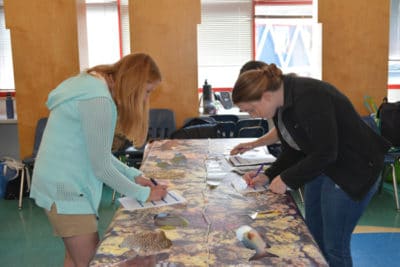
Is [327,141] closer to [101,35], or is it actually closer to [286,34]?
[286,34]

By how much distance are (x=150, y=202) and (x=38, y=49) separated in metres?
3.48

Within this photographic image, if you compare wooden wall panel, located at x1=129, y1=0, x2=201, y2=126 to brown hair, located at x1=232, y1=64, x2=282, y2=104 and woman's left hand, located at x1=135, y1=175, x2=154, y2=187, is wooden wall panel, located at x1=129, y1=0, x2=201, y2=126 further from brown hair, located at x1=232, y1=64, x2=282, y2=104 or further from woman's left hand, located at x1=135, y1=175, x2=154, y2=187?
brown hair, located at x1=232, y1=64, x2=282, y2=104

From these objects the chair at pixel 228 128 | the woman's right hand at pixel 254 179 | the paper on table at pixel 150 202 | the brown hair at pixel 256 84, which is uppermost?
the brown hair at pixel 256 84

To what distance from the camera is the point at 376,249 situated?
3.09m

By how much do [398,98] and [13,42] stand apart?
13.9 feet

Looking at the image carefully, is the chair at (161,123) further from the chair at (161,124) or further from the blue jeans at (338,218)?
the blue jeans at (338,218)

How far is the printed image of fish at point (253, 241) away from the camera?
4.32 ft

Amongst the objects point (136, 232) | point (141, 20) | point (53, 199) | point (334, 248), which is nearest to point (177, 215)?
point (136, 232)

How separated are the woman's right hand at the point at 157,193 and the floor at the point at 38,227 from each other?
4.83 feet

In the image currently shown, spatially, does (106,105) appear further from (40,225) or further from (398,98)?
(398,98)

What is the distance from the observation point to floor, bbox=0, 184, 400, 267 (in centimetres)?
311

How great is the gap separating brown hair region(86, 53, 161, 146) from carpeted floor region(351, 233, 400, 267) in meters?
1.87

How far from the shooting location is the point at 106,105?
1.55m

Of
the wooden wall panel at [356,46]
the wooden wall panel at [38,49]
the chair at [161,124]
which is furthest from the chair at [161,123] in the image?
the wooden wall panel at [356,46]
